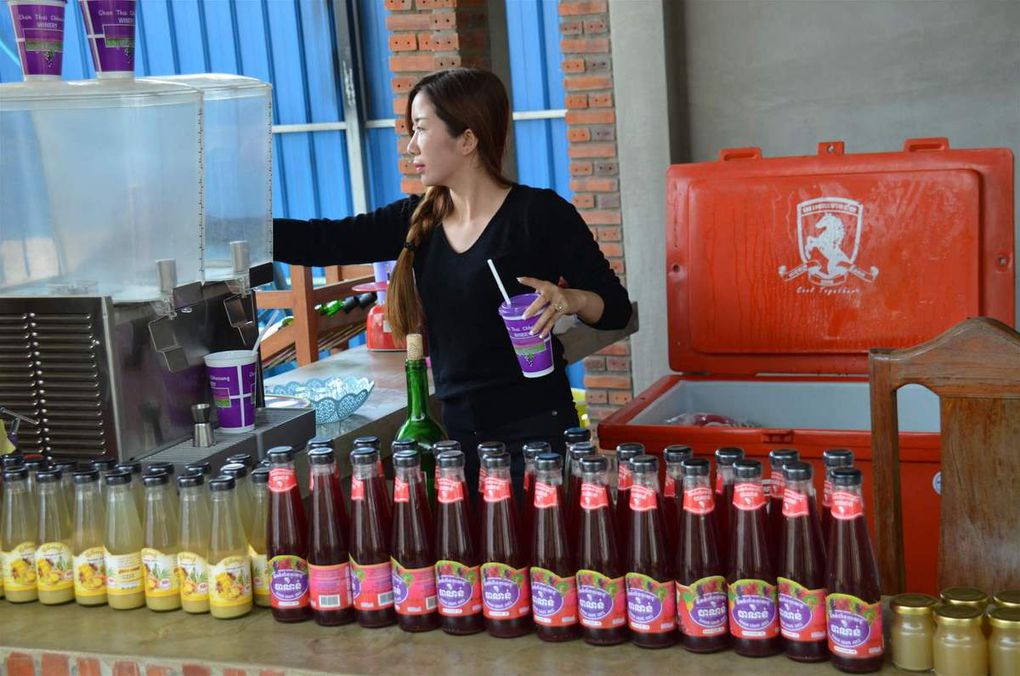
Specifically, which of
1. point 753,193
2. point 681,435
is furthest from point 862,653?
point 753,193

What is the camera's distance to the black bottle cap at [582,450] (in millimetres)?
1635

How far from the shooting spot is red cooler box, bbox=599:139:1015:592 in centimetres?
320

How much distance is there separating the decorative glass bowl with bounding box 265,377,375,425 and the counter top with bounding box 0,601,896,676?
99cm

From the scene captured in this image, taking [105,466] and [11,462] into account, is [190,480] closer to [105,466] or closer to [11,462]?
[105,466]

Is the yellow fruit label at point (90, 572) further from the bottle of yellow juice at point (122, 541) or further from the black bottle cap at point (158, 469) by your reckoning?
the black bottle cap at point (158, 469)

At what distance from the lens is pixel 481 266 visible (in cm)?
259

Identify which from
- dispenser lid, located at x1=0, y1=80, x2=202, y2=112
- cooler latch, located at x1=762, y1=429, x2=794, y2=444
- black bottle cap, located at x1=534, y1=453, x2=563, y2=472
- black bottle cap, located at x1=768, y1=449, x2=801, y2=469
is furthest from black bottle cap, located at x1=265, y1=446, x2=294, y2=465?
cooler latch, located at x1=762, y1=429, x2=794, y2=444

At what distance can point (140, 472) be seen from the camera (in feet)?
6.28

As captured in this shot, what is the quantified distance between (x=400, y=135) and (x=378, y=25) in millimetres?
2678

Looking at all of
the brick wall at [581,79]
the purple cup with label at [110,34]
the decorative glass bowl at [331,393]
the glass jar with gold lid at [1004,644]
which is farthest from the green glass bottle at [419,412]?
the brick wall at [581,79]

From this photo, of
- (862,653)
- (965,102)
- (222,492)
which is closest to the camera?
(862,653)

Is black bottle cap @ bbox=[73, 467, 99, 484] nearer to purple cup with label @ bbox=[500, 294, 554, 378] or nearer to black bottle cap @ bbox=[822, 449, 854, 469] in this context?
purple cup with label @ bbox=[500, 294, 554, 378]

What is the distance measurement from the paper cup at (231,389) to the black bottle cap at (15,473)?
19.2 inches

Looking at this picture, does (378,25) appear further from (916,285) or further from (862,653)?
(862,653)
